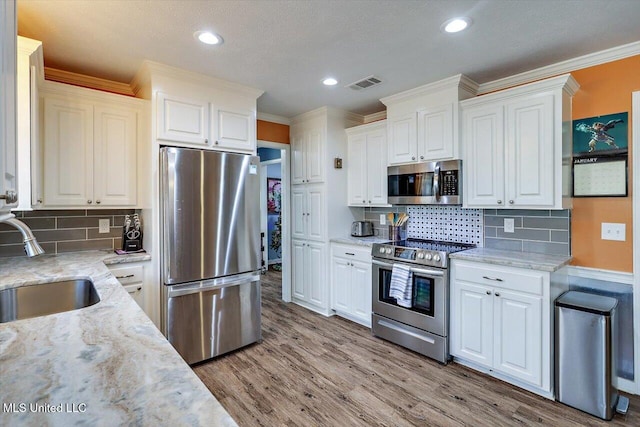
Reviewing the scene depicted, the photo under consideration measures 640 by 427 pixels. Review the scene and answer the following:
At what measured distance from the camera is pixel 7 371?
0.85 metres

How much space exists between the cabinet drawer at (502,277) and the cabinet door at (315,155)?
76.6 inches

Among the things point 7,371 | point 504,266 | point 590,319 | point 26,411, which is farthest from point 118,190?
point 590,319

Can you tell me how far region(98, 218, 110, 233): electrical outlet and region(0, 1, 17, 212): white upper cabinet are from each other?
7.45ft

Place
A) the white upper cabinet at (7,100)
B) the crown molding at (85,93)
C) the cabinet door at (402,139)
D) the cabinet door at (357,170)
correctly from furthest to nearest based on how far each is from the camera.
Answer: the cabinet door at (357,170) → the cabinet door at (402,139) → the crown molding at (85,93) → the white upper cabinet at (7,100)

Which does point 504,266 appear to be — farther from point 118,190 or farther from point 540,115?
point 118,190

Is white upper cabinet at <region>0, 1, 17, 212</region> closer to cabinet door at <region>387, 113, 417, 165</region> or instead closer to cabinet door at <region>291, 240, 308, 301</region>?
cabinet door at <region>387, 113, 417, 165</region>

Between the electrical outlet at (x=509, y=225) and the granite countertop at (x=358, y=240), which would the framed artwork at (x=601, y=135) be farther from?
the granite countertop at (x=358, y=240)

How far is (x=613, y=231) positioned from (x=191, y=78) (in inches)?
144

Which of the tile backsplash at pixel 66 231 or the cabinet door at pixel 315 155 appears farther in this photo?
the cabinet door at pixel 315 155

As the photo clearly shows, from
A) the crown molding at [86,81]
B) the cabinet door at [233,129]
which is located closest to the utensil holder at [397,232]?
the cabinet door at [233,129]

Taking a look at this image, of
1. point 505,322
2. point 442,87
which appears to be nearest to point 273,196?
point 442,87

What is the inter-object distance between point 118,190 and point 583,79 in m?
4.02

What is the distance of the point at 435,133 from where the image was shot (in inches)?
121

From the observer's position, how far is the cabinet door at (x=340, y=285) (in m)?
3.65
